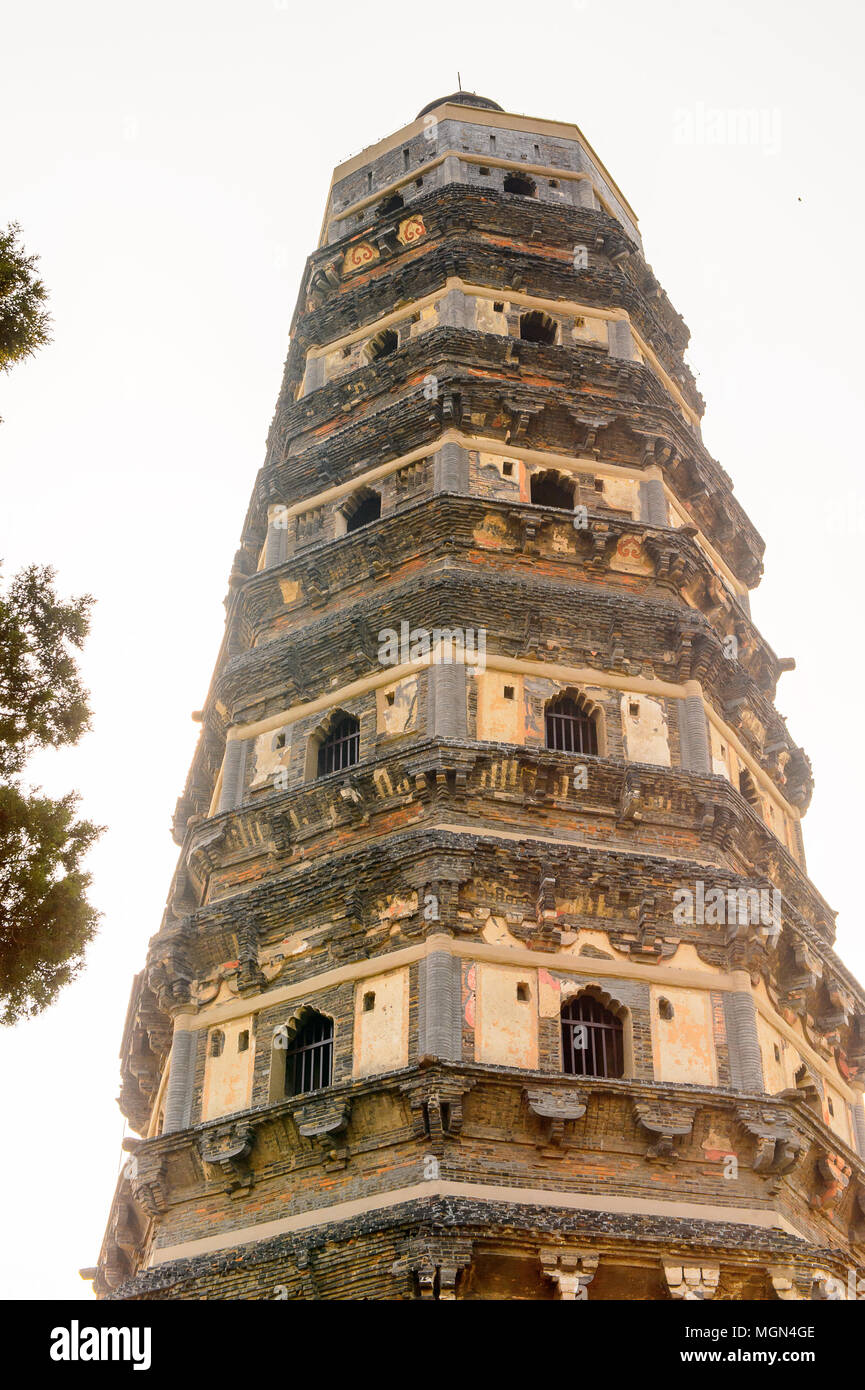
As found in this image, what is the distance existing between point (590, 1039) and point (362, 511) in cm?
1026

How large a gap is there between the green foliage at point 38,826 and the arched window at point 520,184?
820 inches

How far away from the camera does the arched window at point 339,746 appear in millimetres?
23203

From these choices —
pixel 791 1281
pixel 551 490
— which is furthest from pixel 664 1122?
pixel 551 490

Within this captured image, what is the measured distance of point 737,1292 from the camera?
17.7 m

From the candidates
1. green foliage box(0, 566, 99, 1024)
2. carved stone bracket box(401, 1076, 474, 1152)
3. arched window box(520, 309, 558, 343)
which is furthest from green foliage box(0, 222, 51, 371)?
arched window box(520, 309, 558, 343)

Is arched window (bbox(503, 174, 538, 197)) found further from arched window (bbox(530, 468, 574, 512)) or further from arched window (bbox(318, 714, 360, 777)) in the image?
arched window (bbox(318, 714, 360, 777))

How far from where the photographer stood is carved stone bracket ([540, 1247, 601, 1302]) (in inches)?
672

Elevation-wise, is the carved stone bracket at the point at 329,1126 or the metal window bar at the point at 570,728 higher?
the metal window bar at the point at 570,728

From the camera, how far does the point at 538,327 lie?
1145 inches

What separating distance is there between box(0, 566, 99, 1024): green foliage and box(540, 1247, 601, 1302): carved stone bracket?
668 centimetres

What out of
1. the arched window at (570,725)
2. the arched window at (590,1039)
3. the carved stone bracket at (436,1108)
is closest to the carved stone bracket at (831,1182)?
the arched window at (590,1039)

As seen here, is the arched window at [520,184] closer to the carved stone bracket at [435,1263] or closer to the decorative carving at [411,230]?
the decorative carving at [411,230]
